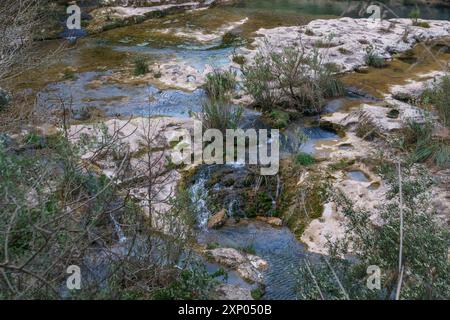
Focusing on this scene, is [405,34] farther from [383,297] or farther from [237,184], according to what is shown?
[383,297]

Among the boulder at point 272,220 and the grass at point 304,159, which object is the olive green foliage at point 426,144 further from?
the boulder at point 272,220

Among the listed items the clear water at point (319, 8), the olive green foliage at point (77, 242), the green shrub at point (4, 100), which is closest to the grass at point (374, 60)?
the clear water at point (319, 8)

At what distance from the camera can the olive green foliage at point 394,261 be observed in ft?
10.2

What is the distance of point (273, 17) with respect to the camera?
13.2 metres

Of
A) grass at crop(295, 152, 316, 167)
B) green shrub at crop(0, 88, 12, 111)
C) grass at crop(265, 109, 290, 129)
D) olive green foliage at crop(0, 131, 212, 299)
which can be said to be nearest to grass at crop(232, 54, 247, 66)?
grass at crop(265, 109, 290, 129)

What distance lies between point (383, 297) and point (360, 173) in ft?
8.66

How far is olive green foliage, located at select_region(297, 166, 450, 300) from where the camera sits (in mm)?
3098

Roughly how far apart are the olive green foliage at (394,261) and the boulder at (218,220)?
159cm

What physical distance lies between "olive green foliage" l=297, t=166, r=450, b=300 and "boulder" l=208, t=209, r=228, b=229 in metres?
1.59

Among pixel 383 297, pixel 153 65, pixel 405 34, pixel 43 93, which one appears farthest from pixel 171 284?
pixel 405 34

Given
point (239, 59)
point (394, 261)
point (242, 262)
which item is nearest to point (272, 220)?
point (242, 262)

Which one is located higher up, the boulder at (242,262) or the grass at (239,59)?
the grass at (239,59)

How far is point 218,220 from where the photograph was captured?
516 cm

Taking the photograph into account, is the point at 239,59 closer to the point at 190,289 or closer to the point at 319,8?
the point at 190,289
